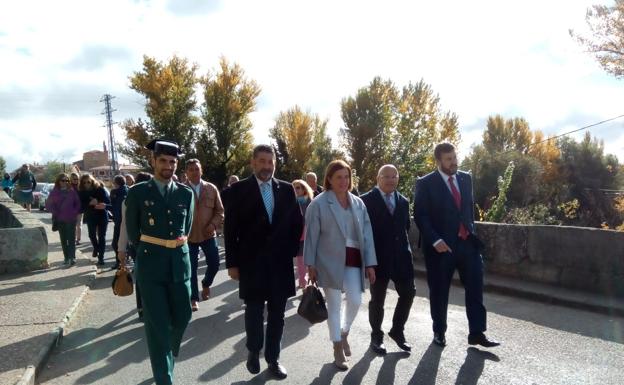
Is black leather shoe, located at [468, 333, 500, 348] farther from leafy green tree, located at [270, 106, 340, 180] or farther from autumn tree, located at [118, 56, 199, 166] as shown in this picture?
leafy green tree, located at [270, 106, 340, 180]

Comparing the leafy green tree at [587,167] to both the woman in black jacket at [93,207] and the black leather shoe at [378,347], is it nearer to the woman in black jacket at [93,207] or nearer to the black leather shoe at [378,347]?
the woman in black jacket at [93,207]

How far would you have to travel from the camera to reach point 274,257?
4.39 metres

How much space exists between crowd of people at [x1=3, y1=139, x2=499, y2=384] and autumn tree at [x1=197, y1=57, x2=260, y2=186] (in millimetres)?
26053

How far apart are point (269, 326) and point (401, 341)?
1.43 m

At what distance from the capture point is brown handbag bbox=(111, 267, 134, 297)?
443cm

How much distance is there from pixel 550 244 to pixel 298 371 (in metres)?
4.80

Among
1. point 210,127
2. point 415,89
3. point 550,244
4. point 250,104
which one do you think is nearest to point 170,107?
point 210,127

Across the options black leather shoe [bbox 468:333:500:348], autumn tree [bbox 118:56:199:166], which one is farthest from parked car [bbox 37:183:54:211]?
black leather shoe [bbox 468:333:500:348]

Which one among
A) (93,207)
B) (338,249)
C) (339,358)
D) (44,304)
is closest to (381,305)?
(339,358)

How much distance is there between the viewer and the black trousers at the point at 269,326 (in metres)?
4.38

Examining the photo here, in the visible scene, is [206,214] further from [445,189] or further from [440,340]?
[440,340]

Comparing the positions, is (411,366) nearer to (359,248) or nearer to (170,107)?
(359,248)

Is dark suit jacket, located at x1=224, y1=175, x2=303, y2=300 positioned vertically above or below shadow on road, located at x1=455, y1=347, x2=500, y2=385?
above

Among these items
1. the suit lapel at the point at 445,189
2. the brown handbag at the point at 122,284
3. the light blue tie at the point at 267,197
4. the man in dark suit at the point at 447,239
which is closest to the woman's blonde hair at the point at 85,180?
the brown handbag at the point at 122,284
